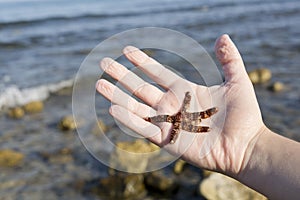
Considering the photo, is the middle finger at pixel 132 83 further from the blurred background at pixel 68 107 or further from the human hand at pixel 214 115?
the blurred background at pixel 68 107

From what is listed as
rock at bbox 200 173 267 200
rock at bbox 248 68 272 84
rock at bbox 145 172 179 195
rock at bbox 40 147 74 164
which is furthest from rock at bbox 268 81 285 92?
rock at bbox 40 147 74 164

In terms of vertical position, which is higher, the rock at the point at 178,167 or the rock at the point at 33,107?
the rock at the point at 178,167

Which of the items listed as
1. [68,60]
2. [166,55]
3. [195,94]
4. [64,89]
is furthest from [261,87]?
[68,60]

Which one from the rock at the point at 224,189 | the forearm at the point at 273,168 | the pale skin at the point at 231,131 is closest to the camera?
the forearm at the point at 273,168

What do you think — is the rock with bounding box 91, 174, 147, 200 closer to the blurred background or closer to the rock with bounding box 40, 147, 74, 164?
the blurred background

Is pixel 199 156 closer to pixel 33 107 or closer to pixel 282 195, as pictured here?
pixel 282 195

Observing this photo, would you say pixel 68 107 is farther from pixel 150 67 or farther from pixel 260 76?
pixel 150 67

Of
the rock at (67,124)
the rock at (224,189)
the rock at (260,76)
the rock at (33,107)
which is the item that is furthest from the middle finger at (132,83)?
the rock at (260,76)
